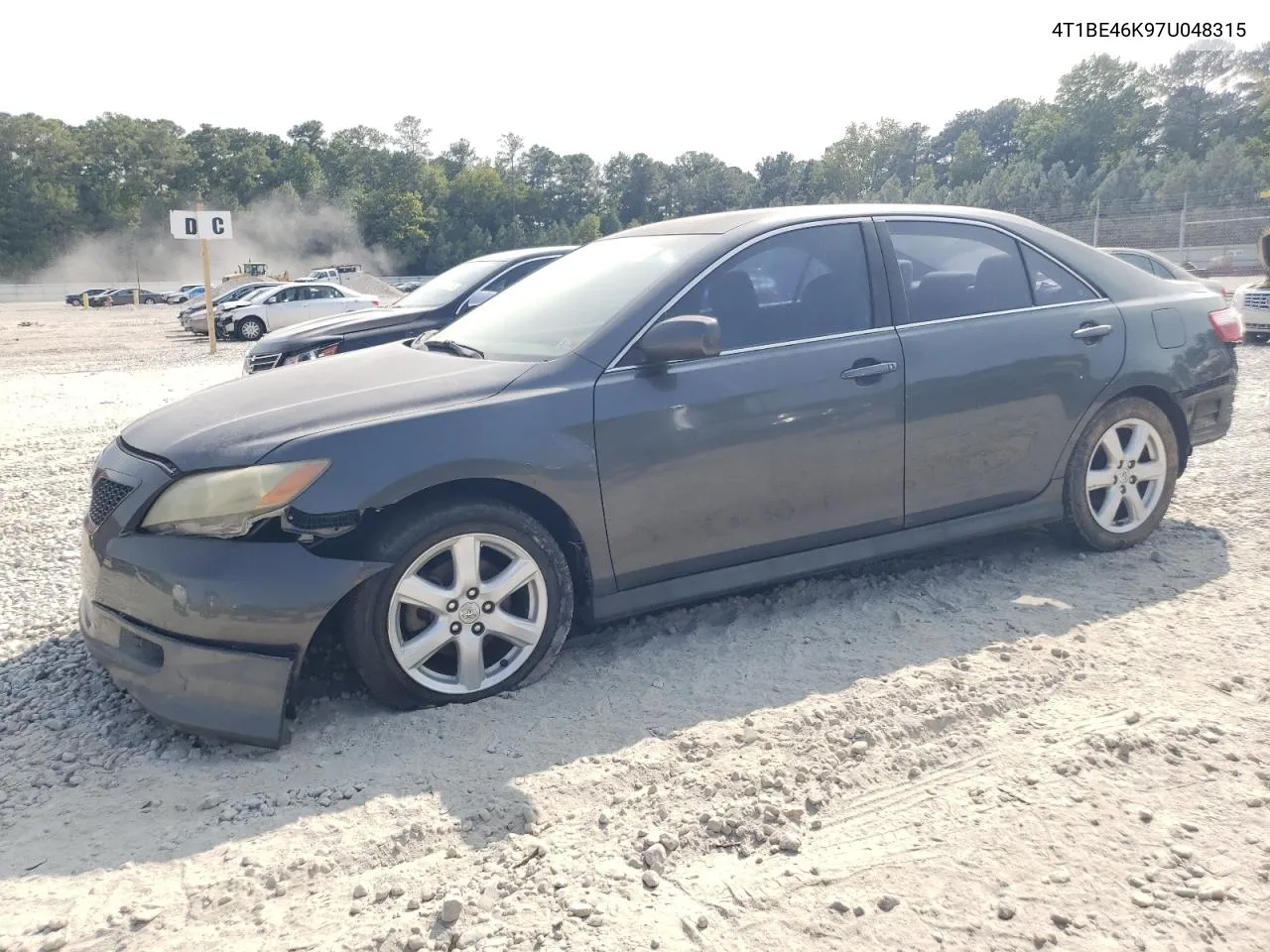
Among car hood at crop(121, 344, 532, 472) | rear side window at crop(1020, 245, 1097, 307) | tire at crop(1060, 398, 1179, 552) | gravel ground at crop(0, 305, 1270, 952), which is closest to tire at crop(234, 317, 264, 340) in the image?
gravel ground at crop(0, 305, 1270, 952)

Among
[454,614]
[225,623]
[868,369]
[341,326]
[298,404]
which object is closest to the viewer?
[225,623]

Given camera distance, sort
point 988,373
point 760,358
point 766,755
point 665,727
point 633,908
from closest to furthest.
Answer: point 633,908 < point 766,755 < point 665,727 < point 760,358 < point 988,373

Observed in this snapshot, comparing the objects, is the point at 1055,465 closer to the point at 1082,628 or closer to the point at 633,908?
the point at 1082,628

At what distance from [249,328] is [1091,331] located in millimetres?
24978

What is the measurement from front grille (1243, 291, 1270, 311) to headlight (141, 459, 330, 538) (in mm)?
15035

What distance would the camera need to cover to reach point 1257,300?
567 inches

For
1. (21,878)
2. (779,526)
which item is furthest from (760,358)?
(21,878)

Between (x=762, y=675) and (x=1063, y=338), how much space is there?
218 centimetres

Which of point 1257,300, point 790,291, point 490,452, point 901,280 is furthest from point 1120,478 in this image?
point 1257,300

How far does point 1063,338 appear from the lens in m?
4.50

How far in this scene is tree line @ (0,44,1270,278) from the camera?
83.9m

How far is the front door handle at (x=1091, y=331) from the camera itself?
4.54 m

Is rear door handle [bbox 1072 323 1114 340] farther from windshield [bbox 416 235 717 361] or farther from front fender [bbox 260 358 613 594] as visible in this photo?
front fender [bbox 260 358 613 594]

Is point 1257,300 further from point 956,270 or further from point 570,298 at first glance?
point 570,298
